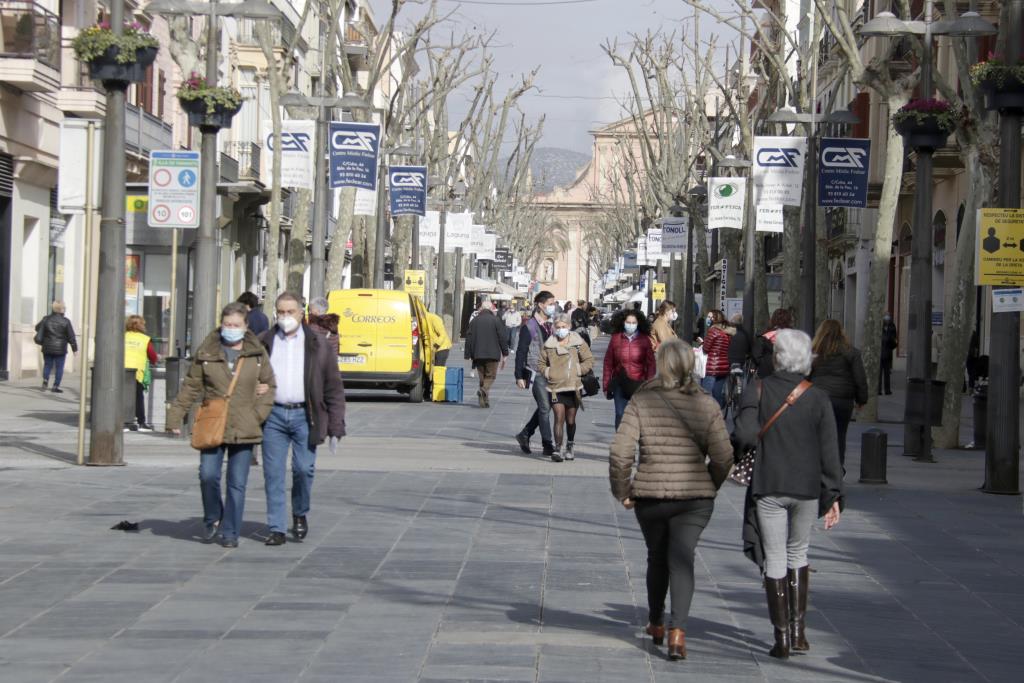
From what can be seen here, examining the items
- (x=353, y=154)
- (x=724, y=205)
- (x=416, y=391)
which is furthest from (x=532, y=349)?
(x=724, y=205)

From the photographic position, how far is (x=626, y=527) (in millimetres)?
13336

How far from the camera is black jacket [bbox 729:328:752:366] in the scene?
A: 25.6 metres

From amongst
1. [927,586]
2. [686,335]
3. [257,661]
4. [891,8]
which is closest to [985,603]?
[927,586]

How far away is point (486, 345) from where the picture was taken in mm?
29625

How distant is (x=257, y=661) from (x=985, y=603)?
464 cm

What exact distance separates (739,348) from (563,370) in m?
6.87

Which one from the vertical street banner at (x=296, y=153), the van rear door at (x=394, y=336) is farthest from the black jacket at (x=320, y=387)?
the vertical street banner at (x=296, y=153)

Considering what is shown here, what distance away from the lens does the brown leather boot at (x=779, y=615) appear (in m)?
8.34

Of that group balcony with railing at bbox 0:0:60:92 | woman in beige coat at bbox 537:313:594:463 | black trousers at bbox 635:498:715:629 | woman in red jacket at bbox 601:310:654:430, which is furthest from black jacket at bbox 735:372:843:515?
balcony with railing at bbox 0:0:60:92

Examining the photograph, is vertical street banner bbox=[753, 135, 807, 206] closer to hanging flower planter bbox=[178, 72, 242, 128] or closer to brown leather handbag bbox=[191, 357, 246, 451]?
hanging flower planter bbox=[178, 72, 242, 128]

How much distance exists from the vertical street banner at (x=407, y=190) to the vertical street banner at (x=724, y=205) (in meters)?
6.83

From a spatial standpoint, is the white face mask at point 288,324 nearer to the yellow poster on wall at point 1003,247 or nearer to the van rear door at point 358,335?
the yellow poster on wall at point 1003,247

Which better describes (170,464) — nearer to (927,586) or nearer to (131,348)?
(131,348)

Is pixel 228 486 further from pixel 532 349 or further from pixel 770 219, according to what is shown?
pixel 770 219
